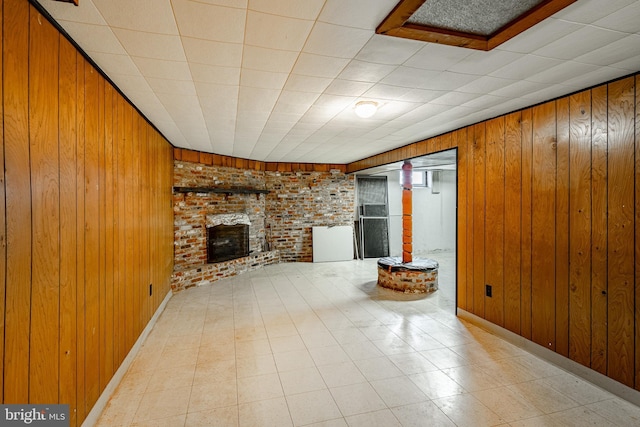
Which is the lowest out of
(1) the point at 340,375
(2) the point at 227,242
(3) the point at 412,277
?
(1) the point at 340,375

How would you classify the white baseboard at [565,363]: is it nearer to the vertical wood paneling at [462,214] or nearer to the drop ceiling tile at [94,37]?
the vertical wood paneling at [462,214]

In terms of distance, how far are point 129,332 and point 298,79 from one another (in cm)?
252

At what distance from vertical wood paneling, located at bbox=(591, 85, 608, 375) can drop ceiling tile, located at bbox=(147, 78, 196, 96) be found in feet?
10.00

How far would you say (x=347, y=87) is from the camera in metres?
2.28

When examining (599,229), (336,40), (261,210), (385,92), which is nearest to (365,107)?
(385,92)

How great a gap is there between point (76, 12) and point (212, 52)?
611 millimetres

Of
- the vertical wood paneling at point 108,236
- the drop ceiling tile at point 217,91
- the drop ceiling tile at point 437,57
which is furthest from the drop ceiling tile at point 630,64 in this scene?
the vertical wood paneling at point 108,236

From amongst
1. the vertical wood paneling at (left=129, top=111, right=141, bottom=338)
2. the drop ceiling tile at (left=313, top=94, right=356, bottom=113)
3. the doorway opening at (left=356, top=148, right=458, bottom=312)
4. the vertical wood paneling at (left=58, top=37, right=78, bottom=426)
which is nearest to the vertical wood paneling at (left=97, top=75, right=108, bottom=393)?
the vertical wood paneling at (left=58, top=37, right=78, bottom=426)

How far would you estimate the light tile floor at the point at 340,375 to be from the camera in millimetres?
1955

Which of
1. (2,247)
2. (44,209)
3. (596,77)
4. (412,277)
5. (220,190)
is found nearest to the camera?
(2,247)

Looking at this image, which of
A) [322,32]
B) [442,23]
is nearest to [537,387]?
[442,23]

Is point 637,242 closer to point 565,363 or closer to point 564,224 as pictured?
point 564,224

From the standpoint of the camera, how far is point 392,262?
4.89m

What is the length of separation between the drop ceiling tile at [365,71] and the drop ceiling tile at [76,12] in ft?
4.34
